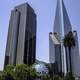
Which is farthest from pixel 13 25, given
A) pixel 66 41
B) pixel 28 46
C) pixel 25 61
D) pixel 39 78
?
pixel 66 41

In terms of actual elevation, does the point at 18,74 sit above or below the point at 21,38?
below

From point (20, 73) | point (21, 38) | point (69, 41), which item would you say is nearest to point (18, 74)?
point (20, 73)

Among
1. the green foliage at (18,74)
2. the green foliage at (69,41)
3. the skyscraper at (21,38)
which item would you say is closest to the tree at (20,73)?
the green foliage at (18,74)

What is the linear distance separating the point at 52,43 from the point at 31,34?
72.5 ft

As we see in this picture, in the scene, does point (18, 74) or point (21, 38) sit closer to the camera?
point (18, 74)

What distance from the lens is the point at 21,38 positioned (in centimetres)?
13525

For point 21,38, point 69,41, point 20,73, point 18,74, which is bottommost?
point 18,74

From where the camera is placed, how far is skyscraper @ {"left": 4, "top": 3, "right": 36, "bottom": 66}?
130750 millimetres

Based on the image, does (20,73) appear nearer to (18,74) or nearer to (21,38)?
(18,74)

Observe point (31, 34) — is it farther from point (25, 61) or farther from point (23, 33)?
point (25, 61)

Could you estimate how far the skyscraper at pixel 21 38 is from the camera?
130750mm

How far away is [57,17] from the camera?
413ft

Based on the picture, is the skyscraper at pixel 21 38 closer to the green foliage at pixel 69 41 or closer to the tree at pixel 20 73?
the tree at pixel 20 73

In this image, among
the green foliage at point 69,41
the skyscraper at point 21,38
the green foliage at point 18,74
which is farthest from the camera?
the skyscraper at point 21,38
